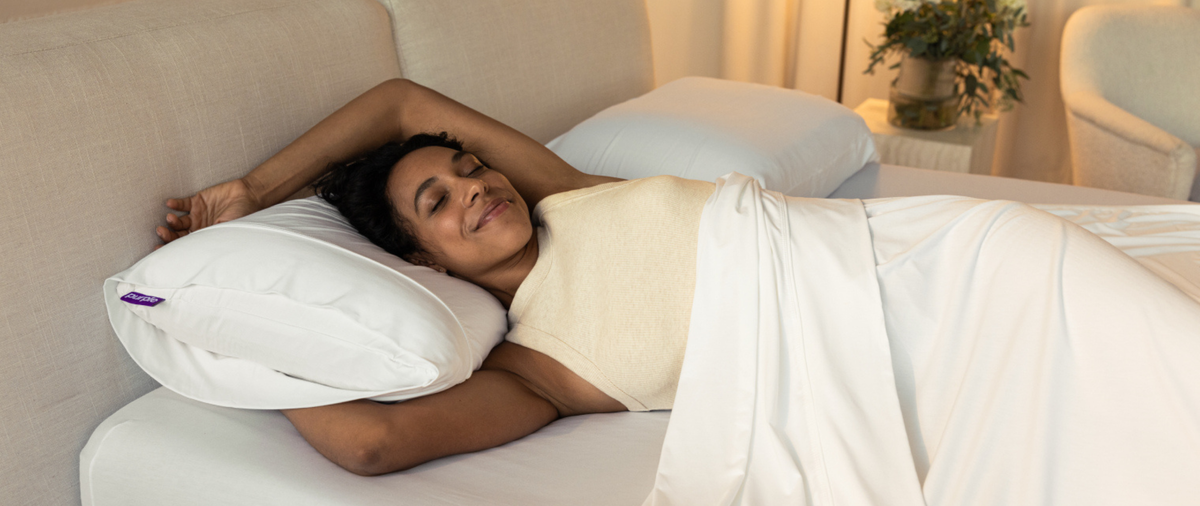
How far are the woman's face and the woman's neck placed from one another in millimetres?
12

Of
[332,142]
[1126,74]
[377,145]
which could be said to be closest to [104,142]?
[332,142]

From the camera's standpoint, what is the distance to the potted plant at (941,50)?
2.60 m

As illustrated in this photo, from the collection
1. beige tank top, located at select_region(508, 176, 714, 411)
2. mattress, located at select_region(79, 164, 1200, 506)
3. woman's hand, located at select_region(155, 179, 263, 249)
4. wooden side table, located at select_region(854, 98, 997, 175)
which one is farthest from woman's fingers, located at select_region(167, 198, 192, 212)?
wooden side table, located at select_region(854, 98, 997, 175)

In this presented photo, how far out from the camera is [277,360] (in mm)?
1048

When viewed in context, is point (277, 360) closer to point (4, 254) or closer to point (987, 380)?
point (4, 254)

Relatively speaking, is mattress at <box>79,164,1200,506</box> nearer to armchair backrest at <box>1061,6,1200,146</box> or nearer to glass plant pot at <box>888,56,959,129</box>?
glass plant pot at <box>888,56,959,129</box>

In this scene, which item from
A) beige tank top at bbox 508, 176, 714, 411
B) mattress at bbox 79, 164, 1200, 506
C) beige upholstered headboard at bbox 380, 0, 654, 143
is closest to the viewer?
mattress at bbox 79, 164, 1200, 506

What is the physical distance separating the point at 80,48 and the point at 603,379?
2.88 ft

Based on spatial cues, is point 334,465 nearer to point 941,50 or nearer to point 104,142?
point 104,142

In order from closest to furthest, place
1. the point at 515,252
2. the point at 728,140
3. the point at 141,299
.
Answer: the point at 141,299 → the point at 515,252 → the point at 728,140

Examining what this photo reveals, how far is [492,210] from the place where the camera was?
1.28m

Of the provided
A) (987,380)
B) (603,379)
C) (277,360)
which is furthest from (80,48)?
(987,380)

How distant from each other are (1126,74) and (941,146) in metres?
0.65

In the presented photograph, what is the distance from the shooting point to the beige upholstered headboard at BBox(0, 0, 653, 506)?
1.04 m
